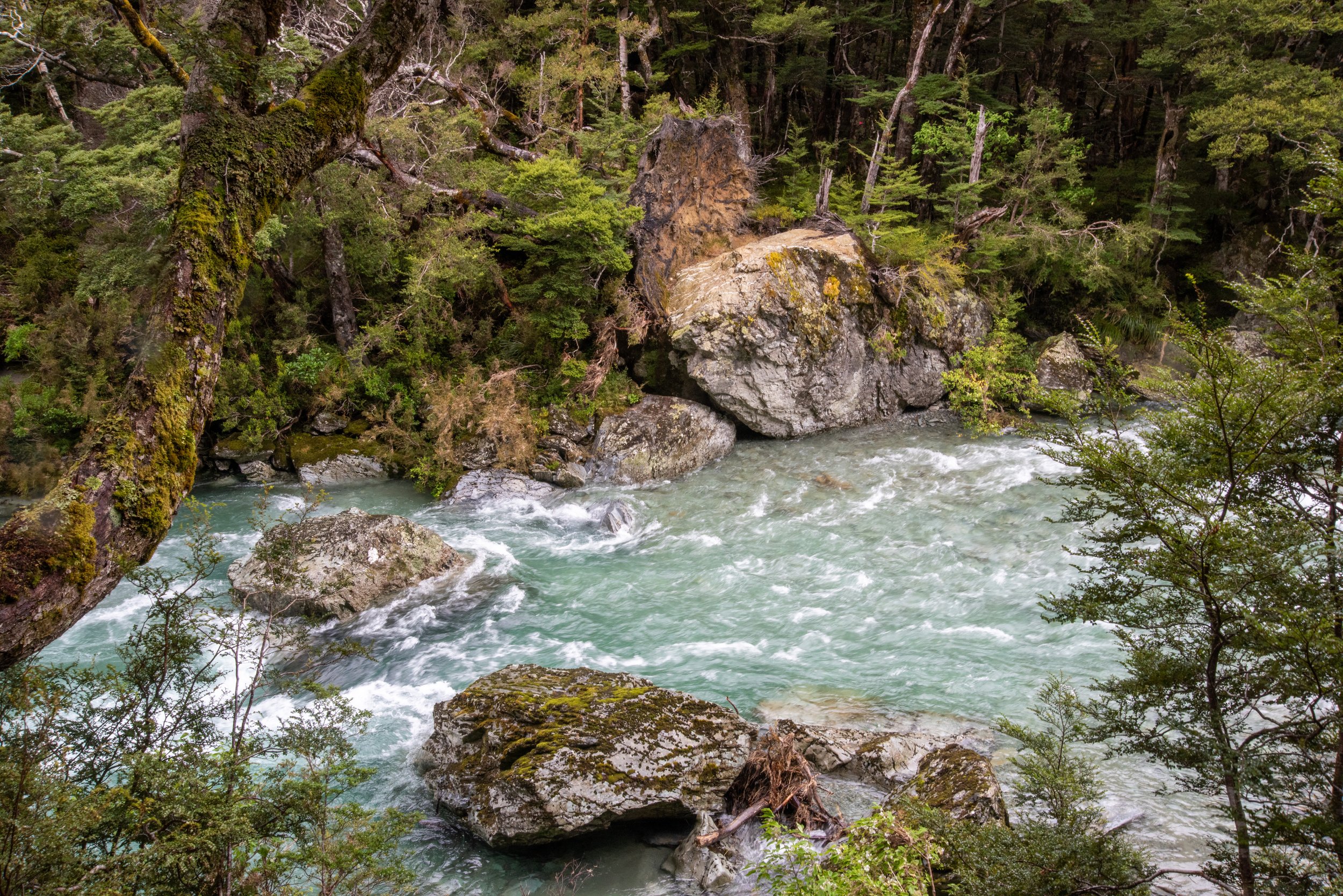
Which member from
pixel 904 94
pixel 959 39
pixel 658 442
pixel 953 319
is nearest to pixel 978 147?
pixel 904 94

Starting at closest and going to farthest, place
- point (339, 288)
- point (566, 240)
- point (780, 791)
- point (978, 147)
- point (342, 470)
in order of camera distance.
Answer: point (780, 791), point (342, 470), point (566, 240), point (339, 288), point (978, 147)

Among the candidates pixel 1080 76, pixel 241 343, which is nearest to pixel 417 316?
pixel 241 343

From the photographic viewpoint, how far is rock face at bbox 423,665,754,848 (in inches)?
211

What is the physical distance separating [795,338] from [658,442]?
3.24 metres

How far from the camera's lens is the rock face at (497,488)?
1249cm

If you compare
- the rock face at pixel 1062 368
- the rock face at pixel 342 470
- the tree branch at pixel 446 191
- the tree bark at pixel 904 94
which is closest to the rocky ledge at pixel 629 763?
the rock face at pixel 342 470

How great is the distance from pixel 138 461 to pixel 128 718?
185 centimetres

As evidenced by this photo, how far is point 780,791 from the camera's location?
18.3ft

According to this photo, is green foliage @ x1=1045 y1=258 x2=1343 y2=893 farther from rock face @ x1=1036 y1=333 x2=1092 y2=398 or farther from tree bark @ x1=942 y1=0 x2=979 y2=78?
tree bark @ x1=942 y1=0 x2=979 y2=78

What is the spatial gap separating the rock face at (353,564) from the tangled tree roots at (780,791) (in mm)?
5164

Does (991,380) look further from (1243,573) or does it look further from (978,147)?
(1243,573)

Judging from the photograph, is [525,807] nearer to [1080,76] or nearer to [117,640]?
[117,640]

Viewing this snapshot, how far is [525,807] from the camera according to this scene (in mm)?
5328

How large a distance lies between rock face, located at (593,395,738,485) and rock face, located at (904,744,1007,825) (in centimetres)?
773
